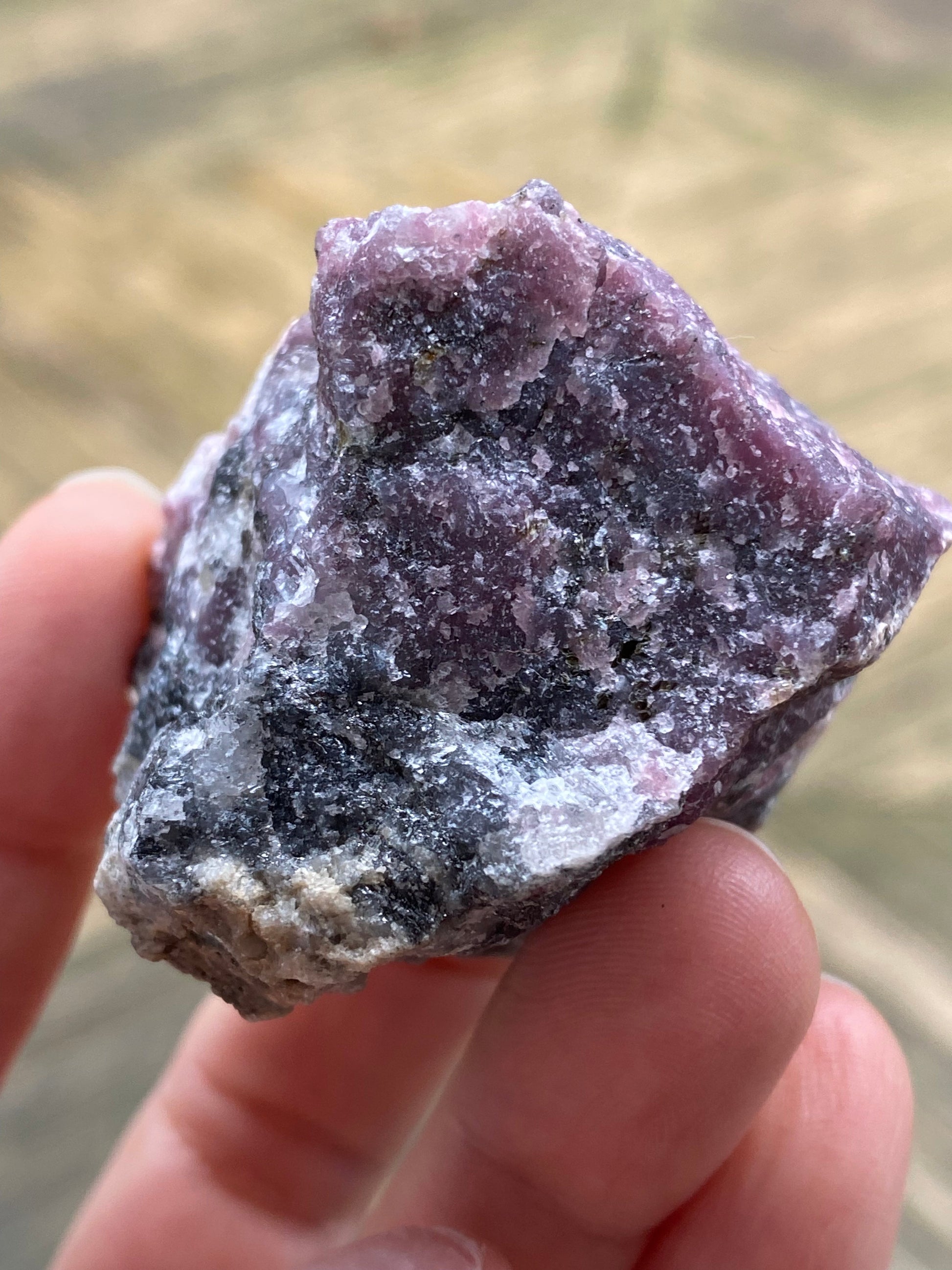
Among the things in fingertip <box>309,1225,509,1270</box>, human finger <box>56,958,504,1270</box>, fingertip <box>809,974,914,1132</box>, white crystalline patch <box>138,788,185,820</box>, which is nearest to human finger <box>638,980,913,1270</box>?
fingertip <box>809,974,914,1132</box>

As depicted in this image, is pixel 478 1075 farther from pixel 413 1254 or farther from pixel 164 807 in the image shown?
pixel 164 807

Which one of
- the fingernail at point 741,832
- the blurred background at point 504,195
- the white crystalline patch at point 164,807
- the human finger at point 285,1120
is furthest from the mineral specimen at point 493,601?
the blurred background at point 504,195

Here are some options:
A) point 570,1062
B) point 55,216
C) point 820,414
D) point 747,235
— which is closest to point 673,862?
point 570,1062

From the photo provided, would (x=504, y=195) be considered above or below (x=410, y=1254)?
above

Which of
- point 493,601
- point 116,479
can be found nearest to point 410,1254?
point 493,601

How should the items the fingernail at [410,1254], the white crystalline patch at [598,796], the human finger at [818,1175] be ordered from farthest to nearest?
the human finger at [818,1175], the fingernail at [410,1254], the white crystalline patch at [598,796]

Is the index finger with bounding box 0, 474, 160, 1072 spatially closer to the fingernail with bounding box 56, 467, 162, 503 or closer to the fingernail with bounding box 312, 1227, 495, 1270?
the fingernail with bounding box 56, 467, 162, 503

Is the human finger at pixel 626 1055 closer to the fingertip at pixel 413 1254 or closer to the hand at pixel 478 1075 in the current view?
the hand at pixel 478 1075
